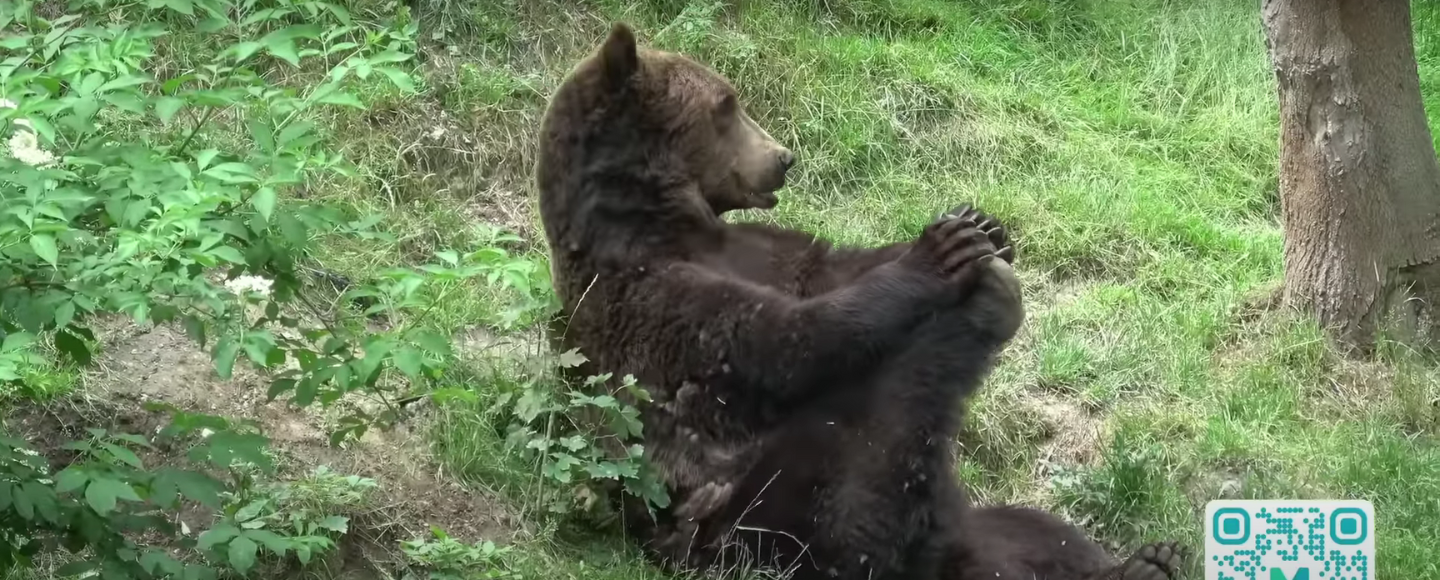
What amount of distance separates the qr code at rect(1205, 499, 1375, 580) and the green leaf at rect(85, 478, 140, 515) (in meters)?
2.85

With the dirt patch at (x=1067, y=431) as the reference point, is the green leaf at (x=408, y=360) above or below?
above

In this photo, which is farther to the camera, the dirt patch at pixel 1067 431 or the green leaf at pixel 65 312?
the dirt patch at pixel 1067 431

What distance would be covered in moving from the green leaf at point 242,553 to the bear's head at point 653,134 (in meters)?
1.70

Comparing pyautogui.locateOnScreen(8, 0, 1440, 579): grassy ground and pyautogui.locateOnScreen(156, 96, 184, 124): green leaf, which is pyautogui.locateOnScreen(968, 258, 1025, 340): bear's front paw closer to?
pyautogui.locateOnScreen(8, 0, 1440, 579): grassy ground

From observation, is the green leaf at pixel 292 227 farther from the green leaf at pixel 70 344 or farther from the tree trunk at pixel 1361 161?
the tree trunk at pixel 1361 161

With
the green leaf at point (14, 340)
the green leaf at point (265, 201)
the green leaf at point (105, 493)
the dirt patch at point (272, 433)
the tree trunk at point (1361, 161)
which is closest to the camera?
the green leaf at point (265, 201)

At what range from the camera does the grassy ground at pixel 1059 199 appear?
5500mm

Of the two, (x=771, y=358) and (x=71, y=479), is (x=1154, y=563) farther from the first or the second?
(x=71, y=479)

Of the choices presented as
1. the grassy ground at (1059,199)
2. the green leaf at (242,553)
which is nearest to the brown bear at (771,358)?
the grassy ground at (1059,199)

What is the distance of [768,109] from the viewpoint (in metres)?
8.04

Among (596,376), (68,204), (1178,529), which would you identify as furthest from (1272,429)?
(68,204)

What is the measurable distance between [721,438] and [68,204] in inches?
83.5

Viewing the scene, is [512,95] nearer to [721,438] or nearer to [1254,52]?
[721,438]

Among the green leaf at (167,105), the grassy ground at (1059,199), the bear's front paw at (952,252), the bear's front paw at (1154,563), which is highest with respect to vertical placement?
the green leaf at (167,105)
